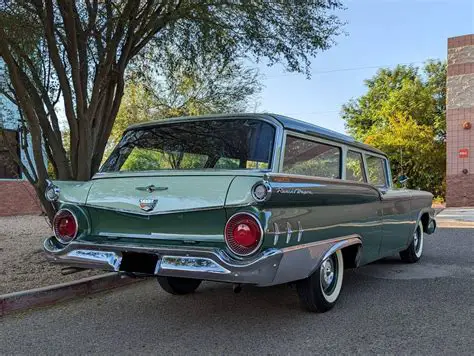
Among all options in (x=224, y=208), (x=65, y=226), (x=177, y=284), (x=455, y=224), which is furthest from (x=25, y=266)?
(x=455, y=224)

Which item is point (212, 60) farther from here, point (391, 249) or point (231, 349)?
point (231, 349)

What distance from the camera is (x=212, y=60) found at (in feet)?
31.1

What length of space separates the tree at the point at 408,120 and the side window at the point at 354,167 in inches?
668

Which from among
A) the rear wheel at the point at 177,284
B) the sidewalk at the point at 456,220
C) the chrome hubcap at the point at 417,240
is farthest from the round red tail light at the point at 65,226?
the sidewalk at the point at 456,220

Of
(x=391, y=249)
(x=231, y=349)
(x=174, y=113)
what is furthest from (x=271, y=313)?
(x=174, y=113)

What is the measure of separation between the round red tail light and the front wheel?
2.02m

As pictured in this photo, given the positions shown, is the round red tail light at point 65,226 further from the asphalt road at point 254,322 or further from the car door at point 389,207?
the car door at point 389,207

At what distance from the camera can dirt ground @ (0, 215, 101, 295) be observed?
5.41m

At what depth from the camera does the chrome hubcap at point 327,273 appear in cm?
440

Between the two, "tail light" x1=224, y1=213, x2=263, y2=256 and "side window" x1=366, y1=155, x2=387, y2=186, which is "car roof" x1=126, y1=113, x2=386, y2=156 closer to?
"side window" x1=366, y1=155, x2=387, y2=186

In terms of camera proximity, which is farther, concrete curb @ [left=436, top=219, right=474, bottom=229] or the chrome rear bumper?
concrete curb @ [left=436, top=219, right=474, bottom=229]

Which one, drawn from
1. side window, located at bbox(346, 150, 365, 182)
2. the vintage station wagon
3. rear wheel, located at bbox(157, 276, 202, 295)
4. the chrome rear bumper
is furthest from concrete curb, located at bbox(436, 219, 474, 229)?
the chrome rear bumper

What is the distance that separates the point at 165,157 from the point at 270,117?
3.52 feet

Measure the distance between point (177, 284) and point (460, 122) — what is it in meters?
16.7
